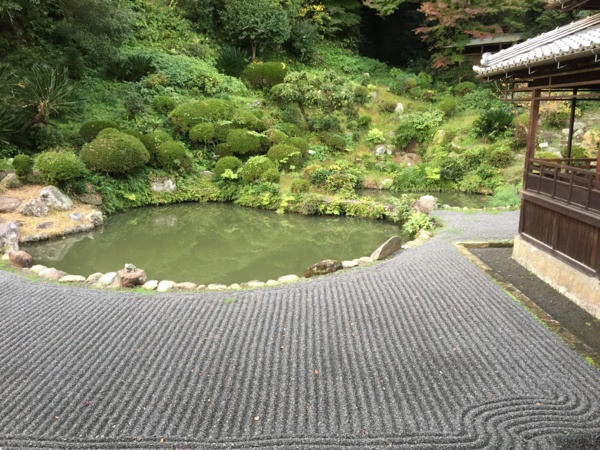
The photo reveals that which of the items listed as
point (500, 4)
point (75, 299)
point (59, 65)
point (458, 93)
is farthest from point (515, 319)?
point (500, 4)

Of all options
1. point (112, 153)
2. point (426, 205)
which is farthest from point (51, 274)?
point (426, 205)

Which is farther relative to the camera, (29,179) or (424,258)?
(29,179)

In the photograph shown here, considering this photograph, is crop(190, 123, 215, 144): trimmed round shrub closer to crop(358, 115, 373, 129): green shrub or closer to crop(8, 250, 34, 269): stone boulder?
crop(358, 115, 373, 129): green shrub

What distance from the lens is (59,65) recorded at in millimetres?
16141

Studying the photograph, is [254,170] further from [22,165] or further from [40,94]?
[40,94]

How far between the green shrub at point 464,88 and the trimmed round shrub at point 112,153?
52.4 ft

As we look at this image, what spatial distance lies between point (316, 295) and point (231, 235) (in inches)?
211

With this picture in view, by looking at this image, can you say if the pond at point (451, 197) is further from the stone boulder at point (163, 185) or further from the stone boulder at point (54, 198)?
the stone boulder at point (54, 198)

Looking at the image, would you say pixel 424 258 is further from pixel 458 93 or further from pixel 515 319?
pixel 458 93

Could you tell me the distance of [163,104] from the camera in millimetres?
16812

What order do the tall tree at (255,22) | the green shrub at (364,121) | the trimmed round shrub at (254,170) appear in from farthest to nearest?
the tall tree at (255,22) < the green shrub at (364,121) < the trimmed round shrub at (254,170)

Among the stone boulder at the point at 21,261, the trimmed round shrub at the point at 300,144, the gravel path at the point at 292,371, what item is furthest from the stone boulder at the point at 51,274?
the trimmed round shrub at the point at 300,144

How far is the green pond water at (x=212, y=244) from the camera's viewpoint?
9094mm

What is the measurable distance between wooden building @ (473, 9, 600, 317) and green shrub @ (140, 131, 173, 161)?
10.1 m
